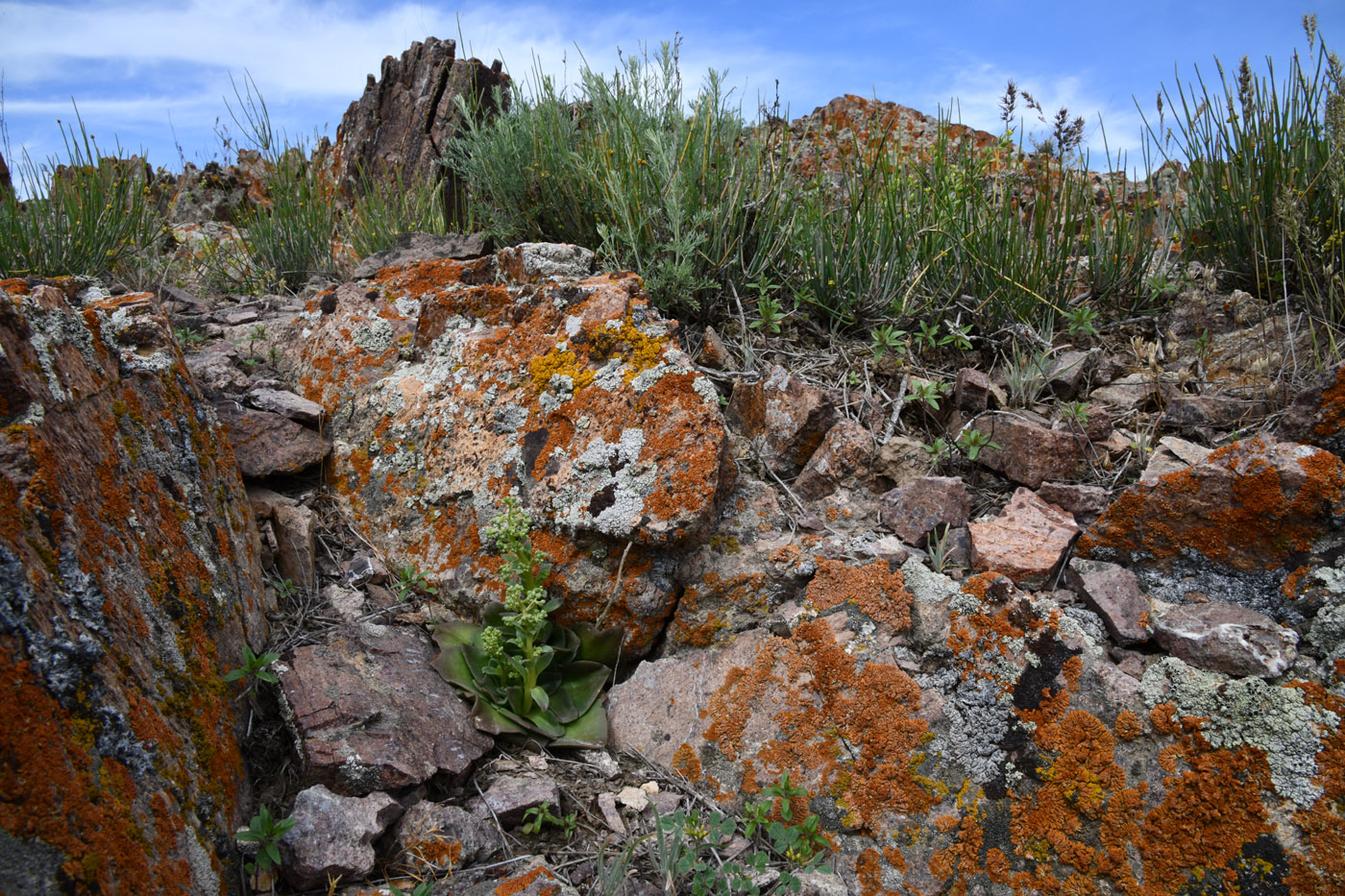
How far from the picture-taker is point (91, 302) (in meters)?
2.57

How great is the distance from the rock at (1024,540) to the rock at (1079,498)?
0.16ft

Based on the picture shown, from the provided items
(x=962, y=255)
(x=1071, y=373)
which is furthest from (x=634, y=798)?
(x=962, y=255)

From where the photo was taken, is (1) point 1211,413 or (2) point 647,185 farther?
(2) point 647,185

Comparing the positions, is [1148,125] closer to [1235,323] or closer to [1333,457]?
[1235,323]

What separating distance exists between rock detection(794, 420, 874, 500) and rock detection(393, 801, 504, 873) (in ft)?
5.49

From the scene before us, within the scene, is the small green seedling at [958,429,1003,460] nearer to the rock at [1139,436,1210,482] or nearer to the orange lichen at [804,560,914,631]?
the rock at [1139,436,1210,482]

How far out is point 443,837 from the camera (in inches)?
75.7

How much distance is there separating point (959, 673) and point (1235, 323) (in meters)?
2.81

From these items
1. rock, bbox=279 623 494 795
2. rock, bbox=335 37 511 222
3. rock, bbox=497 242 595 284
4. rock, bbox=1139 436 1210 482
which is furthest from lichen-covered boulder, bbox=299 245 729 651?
rock, bbox=335 37 511 222

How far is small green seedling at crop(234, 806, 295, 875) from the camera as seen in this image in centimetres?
171

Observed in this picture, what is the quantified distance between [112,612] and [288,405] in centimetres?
149

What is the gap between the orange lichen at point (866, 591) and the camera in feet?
7.75

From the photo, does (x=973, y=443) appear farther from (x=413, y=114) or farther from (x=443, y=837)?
(x=413, y=114)

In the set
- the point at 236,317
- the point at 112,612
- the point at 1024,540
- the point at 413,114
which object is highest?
the point at 413,114
